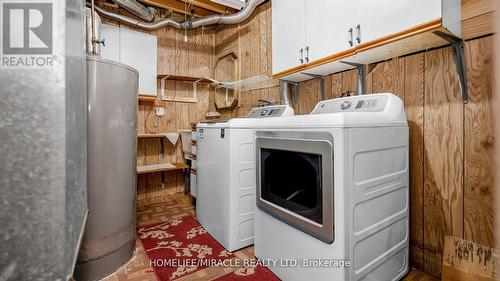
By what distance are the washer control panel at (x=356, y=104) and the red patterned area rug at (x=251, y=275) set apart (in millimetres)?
1228

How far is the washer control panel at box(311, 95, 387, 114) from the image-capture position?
144 centimetres

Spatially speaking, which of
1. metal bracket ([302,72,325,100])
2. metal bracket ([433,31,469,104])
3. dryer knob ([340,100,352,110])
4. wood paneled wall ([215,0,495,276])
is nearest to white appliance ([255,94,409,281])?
dryer knob ([340,100,352,110])

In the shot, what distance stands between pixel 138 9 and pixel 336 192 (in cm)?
309

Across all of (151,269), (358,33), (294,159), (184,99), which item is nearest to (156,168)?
(184,99)

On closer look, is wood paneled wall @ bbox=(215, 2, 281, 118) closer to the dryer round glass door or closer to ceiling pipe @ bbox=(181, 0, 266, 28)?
ceiling pipe @ bbox=(181, 0, 266, 28)

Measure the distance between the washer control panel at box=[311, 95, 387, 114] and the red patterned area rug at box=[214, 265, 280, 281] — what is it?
1228mm

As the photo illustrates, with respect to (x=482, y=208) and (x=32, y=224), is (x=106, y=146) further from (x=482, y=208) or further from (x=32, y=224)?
(x=482, y=208)

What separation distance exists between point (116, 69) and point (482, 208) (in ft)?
7.84

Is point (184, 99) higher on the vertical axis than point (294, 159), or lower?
higher

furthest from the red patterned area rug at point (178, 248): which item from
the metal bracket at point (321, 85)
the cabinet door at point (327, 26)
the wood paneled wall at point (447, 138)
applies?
the cabinet door at point (327, 26)

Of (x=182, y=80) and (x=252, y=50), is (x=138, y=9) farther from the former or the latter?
(x=252, y=50)

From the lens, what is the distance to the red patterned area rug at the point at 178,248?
165 centimetres

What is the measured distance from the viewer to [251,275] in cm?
154

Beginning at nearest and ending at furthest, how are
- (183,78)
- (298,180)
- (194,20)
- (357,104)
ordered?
(298,180), (357,104), (194,20), (183,78)
